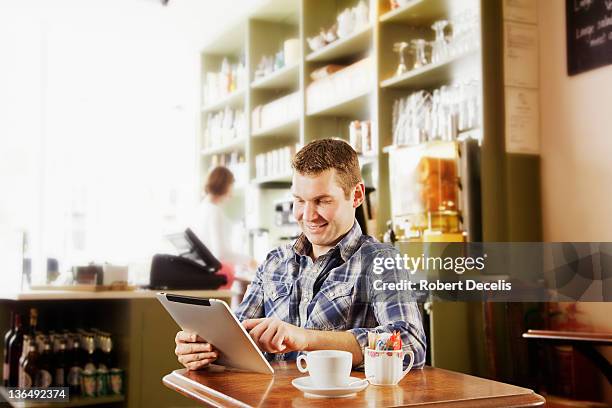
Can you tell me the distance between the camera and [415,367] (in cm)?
152

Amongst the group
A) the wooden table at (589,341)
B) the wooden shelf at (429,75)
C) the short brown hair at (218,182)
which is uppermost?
the wooden shelf at (429,75)

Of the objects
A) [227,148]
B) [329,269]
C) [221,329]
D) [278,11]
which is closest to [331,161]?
[329,269]

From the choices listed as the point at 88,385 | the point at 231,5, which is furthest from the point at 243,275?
the point at 231,5

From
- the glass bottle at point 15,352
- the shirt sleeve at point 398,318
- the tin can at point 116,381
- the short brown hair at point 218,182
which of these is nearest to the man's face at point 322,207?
the shirt sleeve at point 398,318

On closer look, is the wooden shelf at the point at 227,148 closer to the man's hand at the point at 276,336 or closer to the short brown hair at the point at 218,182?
the short brown hair at the point at 218,182

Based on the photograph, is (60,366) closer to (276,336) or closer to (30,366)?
(30,366)

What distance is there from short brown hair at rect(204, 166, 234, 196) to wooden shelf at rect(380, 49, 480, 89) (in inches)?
59.2

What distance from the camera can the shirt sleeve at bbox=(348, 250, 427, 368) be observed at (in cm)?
151

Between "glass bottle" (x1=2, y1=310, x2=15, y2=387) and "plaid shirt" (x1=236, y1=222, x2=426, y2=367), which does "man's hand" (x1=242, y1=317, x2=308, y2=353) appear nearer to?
"plaid shirt" (x1=236, y1=222, x2=426, y2=367)

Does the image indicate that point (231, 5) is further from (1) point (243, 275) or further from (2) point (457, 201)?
(2) point (457, 201)

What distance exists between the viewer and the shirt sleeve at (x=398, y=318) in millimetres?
A: 1513

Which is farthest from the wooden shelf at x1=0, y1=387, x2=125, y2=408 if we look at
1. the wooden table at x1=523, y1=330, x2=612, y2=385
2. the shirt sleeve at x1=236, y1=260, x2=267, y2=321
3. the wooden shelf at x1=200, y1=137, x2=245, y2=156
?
the wooden shelf at x1=200, y1=137, x2=245, y2=156

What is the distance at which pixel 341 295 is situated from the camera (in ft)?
5.46

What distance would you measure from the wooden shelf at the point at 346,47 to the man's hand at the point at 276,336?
2842 millimetres
